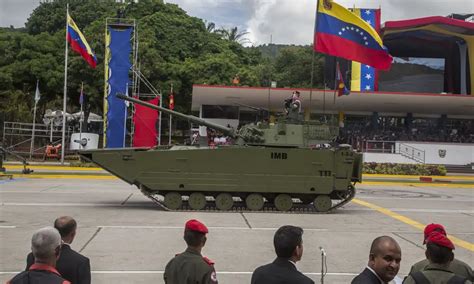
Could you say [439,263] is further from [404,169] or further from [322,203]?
[404,169]

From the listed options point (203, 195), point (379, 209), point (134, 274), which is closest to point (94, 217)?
point (203, 195)

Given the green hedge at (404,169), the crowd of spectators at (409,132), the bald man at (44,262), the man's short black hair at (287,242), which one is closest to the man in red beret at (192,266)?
the man's short black hair at (287,242)

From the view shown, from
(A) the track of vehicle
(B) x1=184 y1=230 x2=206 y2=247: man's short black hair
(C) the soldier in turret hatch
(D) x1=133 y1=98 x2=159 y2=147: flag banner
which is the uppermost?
(C) the soldier in turret hatch

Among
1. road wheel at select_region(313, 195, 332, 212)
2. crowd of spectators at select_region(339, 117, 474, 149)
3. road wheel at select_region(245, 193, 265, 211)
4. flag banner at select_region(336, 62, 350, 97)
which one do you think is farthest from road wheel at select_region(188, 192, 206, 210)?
crowd of spectators at select_region(339, 117, 474, 149)

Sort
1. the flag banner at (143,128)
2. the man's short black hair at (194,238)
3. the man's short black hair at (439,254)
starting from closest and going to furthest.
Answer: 1. the man's short black hair at (439,254)
2. the man's short black hair at (194,238)
3. the flag banner at (143,128)

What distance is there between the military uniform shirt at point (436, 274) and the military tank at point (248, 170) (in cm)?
1070

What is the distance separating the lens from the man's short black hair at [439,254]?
3.83 meters

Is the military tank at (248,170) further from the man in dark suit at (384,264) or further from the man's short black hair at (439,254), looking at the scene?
the man in dark suit at (384,264)

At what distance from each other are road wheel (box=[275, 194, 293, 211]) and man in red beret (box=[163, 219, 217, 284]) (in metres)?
10.8

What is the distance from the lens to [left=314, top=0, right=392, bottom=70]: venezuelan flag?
16.0 m

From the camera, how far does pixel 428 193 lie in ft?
71.7

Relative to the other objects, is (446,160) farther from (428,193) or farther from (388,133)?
(428,193)

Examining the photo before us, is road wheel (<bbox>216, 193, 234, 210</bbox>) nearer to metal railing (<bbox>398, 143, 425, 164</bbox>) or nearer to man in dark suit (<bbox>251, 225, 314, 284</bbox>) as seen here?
man in dark suit (<bbox>251, 225, 314, 284</bbox>)

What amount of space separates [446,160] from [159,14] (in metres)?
28.6
